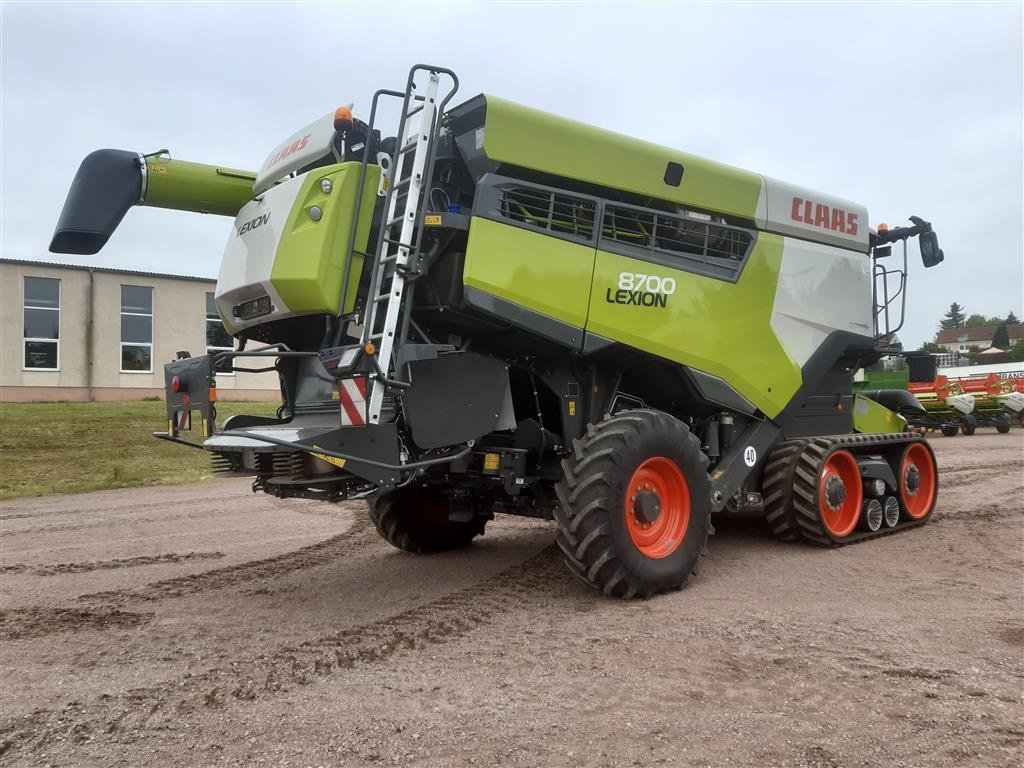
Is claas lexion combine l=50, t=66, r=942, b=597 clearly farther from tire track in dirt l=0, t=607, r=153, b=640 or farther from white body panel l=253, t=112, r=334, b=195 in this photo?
tire track in dirt l=0, t=607, r=153, b=640

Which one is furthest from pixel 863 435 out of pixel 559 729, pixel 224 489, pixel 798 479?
pixel 224 489

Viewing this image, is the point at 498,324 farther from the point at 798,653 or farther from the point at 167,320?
the point at 167,320

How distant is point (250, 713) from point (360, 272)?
2.67 metres

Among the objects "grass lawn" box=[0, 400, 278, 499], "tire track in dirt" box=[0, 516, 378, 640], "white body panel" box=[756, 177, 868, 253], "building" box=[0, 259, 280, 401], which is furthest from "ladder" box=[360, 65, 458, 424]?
"building" box=[0, 259, 280, 401]

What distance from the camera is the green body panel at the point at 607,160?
5.05 m

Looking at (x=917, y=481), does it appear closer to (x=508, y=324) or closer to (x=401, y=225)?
(x=508, y=324)

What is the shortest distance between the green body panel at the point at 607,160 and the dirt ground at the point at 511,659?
286 cm

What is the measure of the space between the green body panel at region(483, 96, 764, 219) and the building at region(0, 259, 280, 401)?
63.1 ft

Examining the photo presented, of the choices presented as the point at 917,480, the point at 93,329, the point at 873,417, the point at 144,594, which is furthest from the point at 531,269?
the point at 93,329

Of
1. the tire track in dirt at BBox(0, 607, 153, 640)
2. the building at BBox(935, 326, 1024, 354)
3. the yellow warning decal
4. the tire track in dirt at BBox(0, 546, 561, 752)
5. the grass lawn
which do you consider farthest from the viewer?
the building at BBox(935, 326, 1024, 354)

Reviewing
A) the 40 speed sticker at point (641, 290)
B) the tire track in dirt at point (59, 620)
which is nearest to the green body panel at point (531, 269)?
the 40 speed sticker at point (641, 290)

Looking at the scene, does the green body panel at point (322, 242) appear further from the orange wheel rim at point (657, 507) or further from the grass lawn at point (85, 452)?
the grass lawn at point (85, 452)

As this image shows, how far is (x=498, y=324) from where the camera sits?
5.02 m

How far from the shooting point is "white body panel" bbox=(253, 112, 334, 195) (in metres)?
5.31
